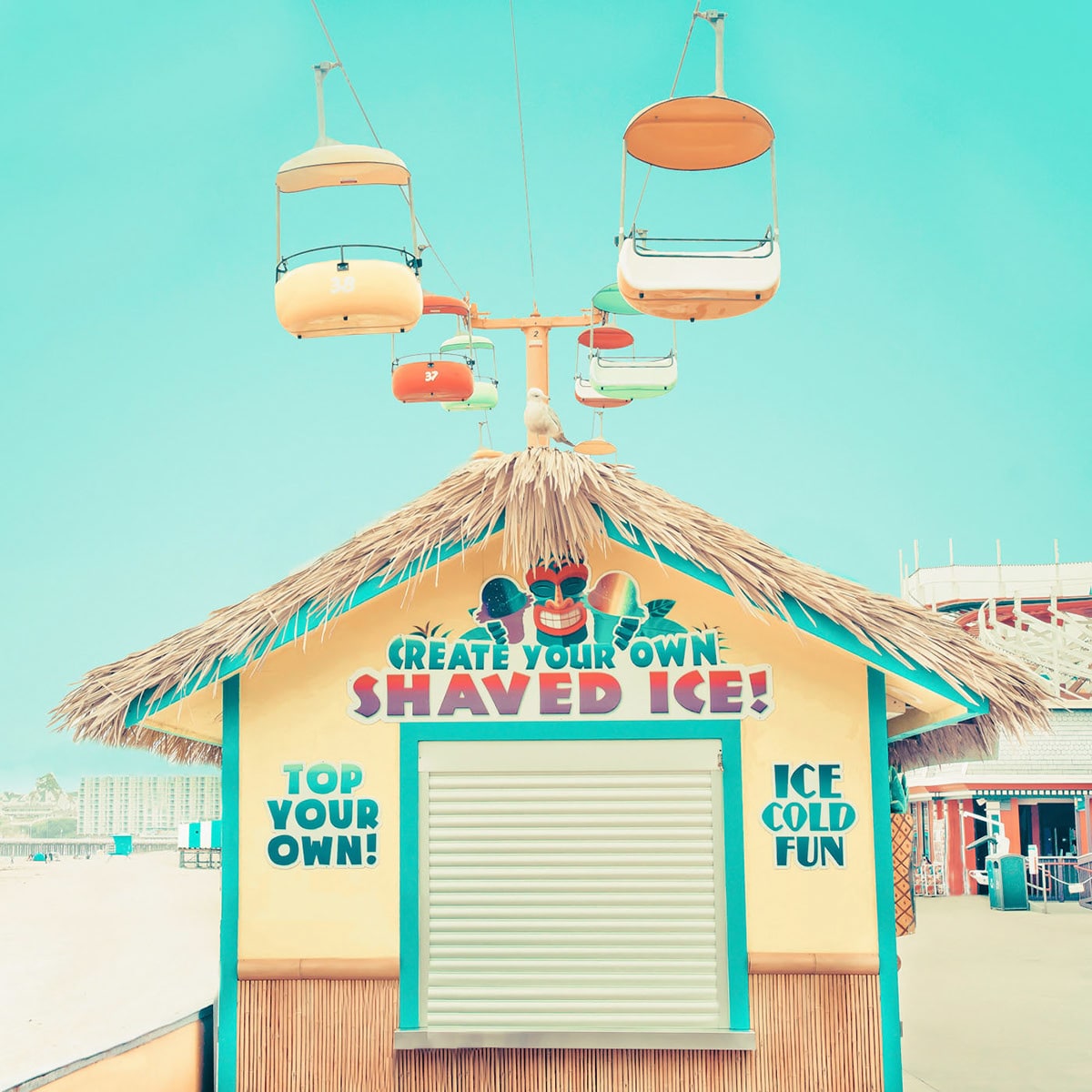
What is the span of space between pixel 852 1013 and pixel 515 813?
6.91 ft

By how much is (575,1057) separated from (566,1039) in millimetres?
130

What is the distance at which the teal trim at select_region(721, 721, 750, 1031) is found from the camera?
7246mm

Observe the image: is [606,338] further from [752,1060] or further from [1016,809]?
[1016,809]

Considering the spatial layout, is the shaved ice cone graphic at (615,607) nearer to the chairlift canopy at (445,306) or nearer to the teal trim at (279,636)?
the teal trim at (279,636)

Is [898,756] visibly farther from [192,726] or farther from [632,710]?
[192,726]

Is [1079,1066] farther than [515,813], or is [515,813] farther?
[1079,1066]

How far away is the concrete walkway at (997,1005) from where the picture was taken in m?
9.52

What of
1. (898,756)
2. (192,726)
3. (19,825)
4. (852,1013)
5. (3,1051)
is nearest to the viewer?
(852,1013)

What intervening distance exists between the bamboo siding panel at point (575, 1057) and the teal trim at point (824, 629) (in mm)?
1619

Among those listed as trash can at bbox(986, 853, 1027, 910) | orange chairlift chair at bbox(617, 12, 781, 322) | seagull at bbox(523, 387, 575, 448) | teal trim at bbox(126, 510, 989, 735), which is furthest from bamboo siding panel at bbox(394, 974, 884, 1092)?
trash can at bbox(986, 853, 1027, 910)

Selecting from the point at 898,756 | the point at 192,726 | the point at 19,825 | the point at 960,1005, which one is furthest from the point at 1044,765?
the point at 19,825

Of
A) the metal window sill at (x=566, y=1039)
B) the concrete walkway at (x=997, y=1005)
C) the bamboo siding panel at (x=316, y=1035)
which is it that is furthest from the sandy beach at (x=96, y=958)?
the concrete walkway at (x=997, y=1005)

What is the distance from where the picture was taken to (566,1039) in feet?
23.6

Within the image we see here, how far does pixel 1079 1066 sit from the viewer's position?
9.66 metres
